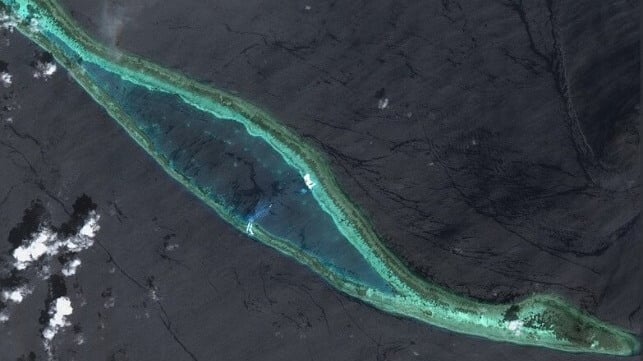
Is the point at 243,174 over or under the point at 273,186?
over

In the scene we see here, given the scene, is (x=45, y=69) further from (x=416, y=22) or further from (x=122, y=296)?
(x=416, y=22)

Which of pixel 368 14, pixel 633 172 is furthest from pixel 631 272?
pixel 368 14

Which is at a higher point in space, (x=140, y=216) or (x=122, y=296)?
(x=140, y=216)

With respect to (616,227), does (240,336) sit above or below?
above

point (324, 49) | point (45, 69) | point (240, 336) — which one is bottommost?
point (240, 336)

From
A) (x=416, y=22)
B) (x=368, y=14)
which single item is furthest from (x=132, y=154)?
(x=416, y=22)

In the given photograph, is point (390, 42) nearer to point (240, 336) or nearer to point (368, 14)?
point (368, 14)
